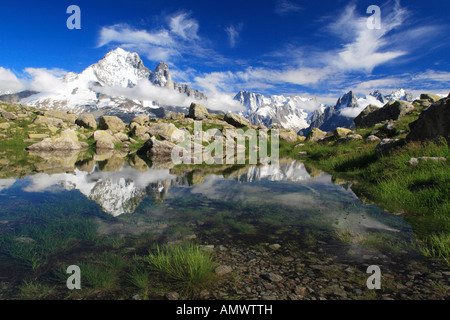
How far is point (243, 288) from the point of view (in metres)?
3.53

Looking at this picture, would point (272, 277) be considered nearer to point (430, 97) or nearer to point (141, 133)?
point (430, 97)

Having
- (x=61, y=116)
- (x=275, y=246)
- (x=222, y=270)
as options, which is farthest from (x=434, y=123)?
(x=61, y=116)

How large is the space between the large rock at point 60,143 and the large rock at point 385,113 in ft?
161

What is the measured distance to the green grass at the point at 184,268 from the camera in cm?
361

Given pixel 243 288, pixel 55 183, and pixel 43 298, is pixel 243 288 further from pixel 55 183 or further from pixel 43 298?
pixel 55 183

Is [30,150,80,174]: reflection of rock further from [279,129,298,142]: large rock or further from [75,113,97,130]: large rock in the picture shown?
[75,113,97,130]: large rock

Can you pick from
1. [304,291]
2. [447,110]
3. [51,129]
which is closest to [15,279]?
[304,291]

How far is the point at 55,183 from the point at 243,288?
12100mm

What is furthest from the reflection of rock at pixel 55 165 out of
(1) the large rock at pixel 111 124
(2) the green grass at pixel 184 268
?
(1) the large rock at pixel 111 124

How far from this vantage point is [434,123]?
1268cm

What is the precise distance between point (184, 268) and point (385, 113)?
38773 mm

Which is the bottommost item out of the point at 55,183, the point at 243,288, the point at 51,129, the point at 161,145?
the point at 243,288

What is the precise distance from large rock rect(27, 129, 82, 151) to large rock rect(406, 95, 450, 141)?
45015mm

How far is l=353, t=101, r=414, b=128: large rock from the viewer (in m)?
29.7
